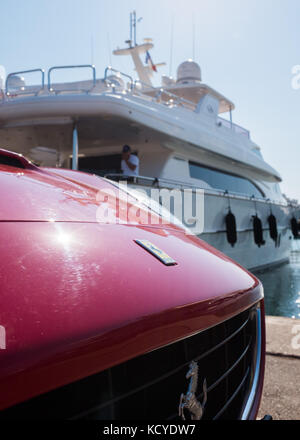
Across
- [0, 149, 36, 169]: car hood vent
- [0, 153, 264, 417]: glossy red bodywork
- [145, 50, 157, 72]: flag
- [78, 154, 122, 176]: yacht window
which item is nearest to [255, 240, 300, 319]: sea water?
[78, 154, 122, 176]: yacht window

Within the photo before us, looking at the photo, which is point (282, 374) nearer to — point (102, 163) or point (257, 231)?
point (257, 231)

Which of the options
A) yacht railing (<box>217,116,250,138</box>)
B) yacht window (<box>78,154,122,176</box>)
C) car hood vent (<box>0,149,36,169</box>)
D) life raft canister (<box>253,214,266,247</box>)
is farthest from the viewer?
yacht railing (<box>217,116,250,138</box>)

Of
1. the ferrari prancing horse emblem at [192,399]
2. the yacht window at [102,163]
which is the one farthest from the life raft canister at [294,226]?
the ferrari prancing horse emblem at [192,399]

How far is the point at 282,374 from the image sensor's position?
1853 millimetres

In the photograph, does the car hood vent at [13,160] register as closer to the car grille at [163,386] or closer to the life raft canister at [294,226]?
the car grille at [163,386]

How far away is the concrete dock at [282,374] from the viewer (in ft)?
4.98

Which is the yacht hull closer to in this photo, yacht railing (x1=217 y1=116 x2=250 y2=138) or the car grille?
yacht railing (x1=217 y1=116 x2=250 y2=138)

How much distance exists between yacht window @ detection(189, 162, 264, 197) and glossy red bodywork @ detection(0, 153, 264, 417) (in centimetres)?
678

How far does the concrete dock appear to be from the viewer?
152cm

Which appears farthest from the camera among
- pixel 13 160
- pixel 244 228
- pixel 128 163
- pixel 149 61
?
pixel 149 61

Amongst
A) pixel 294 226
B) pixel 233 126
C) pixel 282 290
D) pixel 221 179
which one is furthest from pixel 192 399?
pixel 294 226

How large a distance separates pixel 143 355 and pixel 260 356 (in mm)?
775

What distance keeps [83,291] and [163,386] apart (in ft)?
0.91
